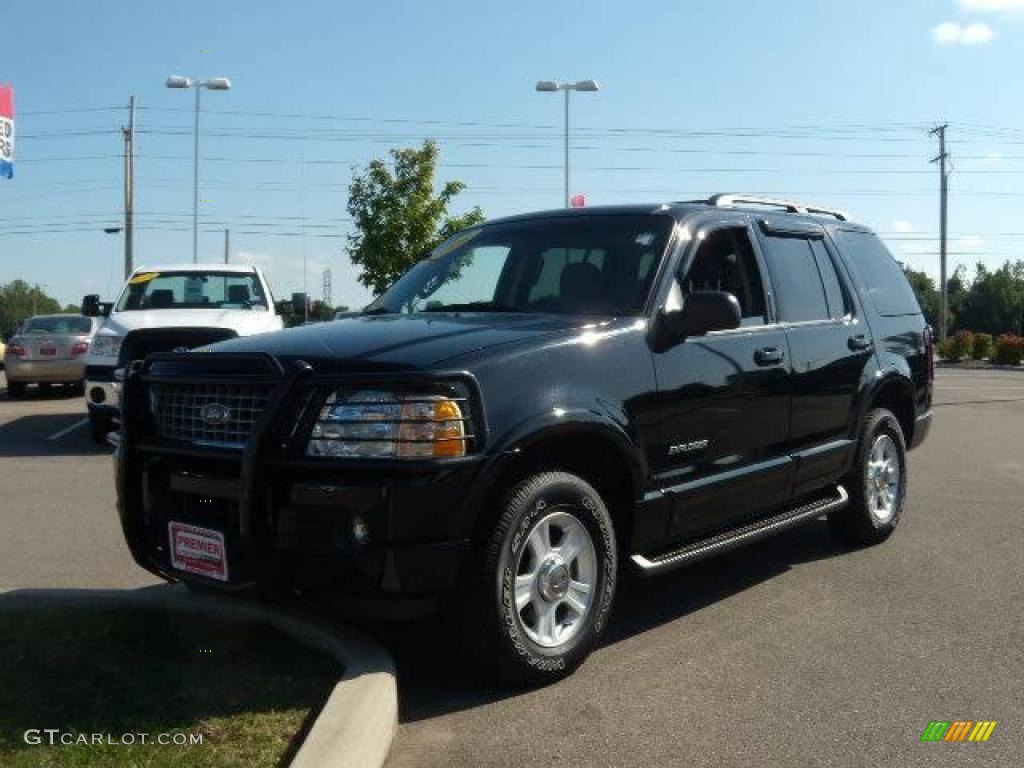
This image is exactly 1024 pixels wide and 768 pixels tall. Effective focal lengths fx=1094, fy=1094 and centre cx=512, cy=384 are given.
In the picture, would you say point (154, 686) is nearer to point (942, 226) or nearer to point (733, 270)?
point (733, 270)

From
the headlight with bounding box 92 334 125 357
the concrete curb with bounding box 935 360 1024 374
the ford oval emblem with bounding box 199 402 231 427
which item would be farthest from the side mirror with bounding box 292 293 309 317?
the concrete curb with bounding box 935 360 1024 374

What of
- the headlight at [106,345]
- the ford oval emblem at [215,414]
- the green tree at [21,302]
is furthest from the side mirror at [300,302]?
the green tree at [21,302]

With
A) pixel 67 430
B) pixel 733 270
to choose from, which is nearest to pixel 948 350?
pixel 67 430

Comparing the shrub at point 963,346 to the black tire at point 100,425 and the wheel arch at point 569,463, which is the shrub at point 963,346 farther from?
the wheel arch at point 569,463

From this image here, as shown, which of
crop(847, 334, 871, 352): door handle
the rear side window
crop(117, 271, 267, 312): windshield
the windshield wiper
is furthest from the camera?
crop(117, 271, 267, 312): windshield

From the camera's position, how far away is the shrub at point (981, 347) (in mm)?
43875

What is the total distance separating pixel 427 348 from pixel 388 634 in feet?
4.91

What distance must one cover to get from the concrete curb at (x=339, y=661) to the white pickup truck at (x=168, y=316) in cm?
538

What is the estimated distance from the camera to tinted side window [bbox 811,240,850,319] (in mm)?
6336

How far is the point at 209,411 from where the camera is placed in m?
4.20

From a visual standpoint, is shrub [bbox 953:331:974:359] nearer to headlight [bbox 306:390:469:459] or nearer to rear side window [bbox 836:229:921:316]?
rear side window [bbox 836:229:921:316]

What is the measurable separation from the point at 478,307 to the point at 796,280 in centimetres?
190

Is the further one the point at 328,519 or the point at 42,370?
the point at 42,370

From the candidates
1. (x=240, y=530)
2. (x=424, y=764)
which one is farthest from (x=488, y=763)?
(x=240, y=530)
